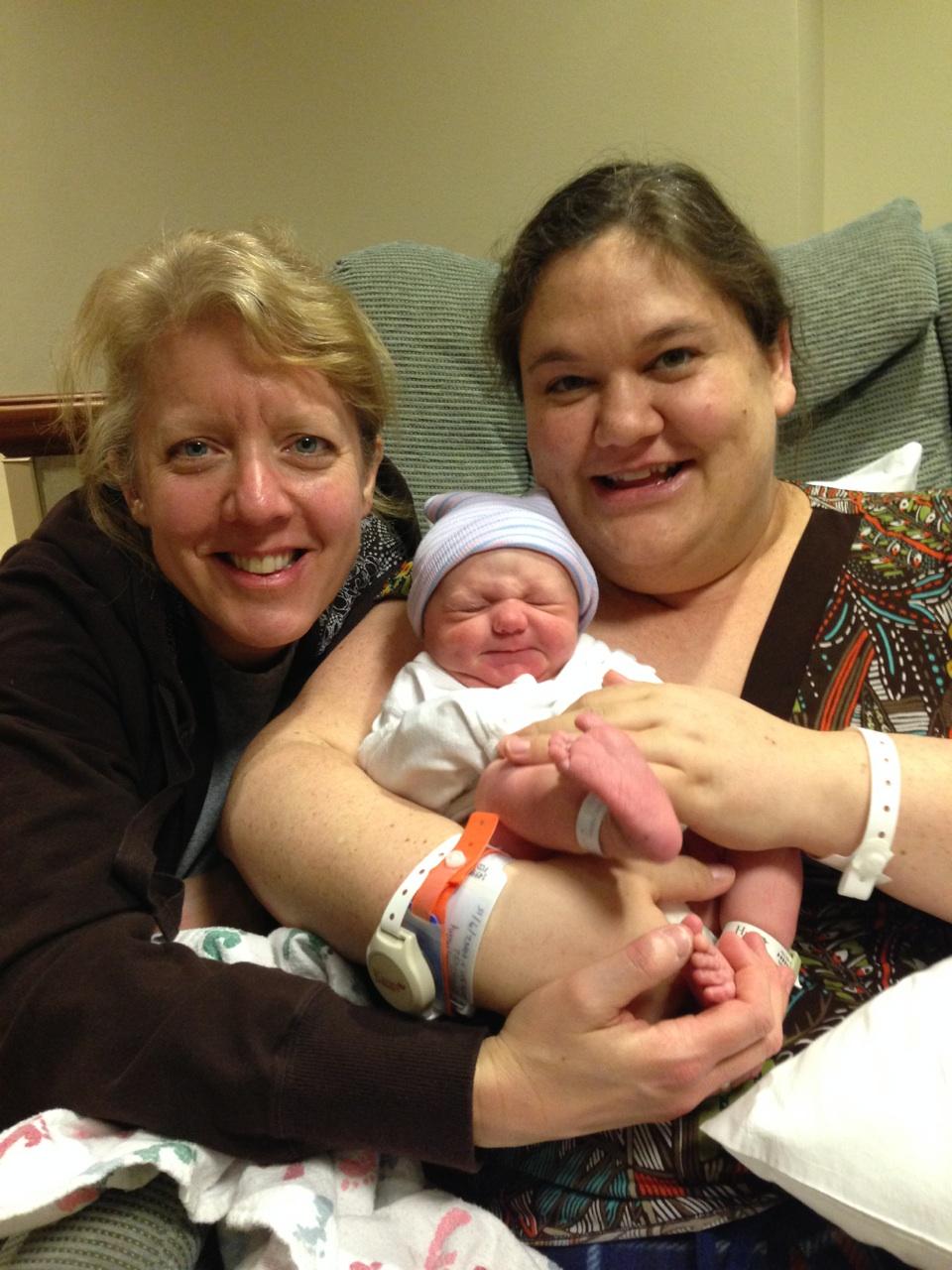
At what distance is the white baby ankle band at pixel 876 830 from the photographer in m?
0.96

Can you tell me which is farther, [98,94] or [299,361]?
[98,94]

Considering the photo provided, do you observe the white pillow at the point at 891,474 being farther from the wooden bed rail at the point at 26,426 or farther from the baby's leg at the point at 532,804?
the wooden bed rail at the point at 26,426

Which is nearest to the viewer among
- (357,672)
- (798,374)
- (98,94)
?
Result: (357,672)

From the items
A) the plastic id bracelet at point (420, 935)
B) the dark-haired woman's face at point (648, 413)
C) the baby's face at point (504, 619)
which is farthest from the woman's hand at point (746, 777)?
the dark-haired woman's face at point (648, 413)

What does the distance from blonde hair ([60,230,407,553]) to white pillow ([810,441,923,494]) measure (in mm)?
860

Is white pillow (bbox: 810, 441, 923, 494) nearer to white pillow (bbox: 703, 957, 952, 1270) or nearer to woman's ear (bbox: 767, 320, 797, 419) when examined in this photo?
woman's ear (bbox: 767, 320, 797, 419)

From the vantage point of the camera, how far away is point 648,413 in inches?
48.6

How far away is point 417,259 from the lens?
75.7 inches

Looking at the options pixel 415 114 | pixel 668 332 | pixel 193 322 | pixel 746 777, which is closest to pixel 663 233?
pixel 668 332

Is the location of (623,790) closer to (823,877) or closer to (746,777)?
(746,777)

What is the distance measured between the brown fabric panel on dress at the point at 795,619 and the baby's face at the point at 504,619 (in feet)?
0.78

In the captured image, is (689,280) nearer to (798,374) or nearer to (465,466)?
(798,374)

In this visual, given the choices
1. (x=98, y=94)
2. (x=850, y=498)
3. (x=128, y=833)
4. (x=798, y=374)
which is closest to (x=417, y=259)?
(x=798, y=374)

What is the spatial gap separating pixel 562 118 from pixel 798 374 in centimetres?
118
